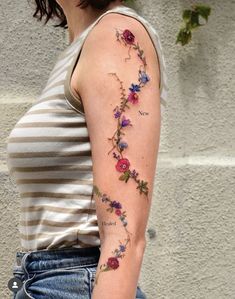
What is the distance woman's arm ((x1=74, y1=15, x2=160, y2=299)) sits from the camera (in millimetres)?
1228

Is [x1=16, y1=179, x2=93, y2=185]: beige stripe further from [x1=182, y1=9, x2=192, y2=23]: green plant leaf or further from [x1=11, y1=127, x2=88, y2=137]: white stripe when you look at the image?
[x1=182, y1=9, x2=192, y2=23]: green plant leaf

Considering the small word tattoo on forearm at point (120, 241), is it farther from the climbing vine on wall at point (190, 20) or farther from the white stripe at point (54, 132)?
the climbing vine on wall at point (190, 20)

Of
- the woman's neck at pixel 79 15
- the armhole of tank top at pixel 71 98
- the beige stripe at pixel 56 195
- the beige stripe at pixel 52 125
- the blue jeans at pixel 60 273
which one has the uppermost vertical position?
the woman's neck at pixel 79 15

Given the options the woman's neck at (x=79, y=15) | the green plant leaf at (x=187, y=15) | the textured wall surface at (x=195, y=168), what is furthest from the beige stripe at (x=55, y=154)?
the green plant leaf at (x=187, y=15)

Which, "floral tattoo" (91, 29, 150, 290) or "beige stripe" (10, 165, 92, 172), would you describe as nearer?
"floral tattoo" (91, 29, 150, 290)

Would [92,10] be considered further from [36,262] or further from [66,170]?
[36,262]

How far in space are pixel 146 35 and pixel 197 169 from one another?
1.19m

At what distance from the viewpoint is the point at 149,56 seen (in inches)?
52.7

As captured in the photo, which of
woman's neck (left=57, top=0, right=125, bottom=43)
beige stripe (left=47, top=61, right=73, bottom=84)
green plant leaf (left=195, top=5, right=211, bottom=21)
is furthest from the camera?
green plant leaf (left=195, top=5, right=211, bottom=21)

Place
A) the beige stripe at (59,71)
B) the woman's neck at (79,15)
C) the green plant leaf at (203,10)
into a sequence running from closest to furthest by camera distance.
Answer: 1. the beige stripe at (59,71)
2. the woman's neck at (79,15)
3. the green plant leaf at (203,10)

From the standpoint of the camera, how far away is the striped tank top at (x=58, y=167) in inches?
52.2

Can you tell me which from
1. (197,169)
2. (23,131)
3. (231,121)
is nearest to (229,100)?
(231,121)

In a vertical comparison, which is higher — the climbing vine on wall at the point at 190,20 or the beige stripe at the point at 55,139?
the beige stripe at the point at 55,139

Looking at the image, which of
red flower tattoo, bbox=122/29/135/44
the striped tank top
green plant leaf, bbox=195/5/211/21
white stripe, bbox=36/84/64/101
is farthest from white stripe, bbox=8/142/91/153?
green plant leaf, bbox=195/5/211/21
